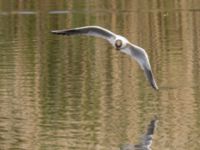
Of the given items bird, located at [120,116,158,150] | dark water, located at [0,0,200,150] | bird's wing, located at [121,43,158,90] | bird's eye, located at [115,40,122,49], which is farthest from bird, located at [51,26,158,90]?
dark water, located at [0,0,200,150]

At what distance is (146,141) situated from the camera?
1947 centimetres

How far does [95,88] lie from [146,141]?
6.79m

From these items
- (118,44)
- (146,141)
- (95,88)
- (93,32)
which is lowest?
(146,141)

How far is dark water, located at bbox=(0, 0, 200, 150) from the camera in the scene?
20.0 metres

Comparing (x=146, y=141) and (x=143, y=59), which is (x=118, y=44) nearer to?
(x=143, y=59)

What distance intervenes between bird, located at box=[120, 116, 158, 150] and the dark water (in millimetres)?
133

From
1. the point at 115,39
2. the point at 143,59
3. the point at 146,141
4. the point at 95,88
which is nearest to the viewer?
the point at 115,39

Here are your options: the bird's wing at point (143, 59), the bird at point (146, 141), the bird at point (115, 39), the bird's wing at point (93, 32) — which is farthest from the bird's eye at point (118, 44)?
the bird at point (146, 141)

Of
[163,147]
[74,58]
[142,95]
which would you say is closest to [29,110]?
[142,95]

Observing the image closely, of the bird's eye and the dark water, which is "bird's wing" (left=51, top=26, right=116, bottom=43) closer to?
the bird's eye

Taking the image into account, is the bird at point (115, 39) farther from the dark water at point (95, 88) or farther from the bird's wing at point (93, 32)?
the dark water at point (95, 88)

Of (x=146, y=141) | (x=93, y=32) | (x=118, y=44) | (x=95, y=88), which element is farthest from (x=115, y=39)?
(x=95, y=88)

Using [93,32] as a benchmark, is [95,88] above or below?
below

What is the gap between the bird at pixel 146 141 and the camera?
61.7 feet
